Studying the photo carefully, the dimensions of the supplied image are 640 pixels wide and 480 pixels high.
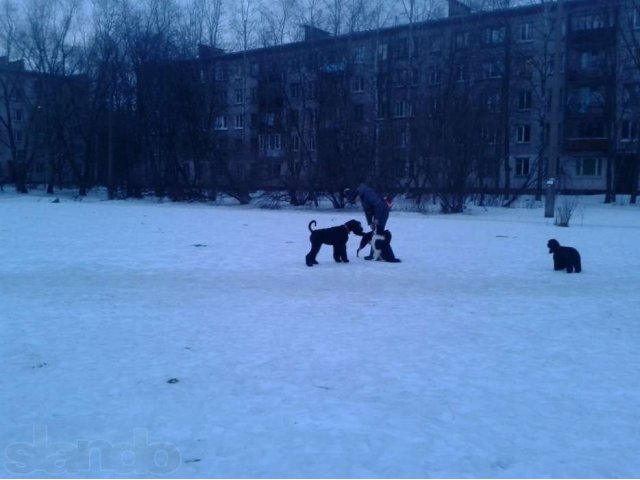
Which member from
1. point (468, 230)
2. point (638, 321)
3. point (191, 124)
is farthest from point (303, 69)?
point (638, 321)

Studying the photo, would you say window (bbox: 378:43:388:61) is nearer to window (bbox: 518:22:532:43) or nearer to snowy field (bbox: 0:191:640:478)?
window (bbox: 518:22:532:43)

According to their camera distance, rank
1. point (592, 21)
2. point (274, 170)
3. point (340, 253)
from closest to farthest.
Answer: point (340, 253) → point (274, 170) → point (592, 21)

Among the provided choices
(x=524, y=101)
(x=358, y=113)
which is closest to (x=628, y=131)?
(x=524, y=101)

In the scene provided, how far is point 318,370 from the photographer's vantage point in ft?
20.3

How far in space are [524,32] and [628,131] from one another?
12.3 meters

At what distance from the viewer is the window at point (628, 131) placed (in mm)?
47562

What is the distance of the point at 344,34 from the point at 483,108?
13313 millimetres

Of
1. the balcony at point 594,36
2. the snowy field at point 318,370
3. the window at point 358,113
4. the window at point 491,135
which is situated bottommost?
the snowy field at point 318,370

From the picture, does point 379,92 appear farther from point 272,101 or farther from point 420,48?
point 272,101

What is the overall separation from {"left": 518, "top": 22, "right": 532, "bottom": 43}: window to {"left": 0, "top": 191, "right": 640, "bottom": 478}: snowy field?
43.6 meters

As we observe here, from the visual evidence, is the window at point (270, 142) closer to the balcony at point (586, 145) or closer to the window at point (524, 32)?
the window at point (524, 32)

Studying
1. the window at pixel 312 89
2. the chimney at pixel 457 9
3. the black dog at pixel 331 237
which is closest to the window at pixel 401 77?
the window at pixel 312 89

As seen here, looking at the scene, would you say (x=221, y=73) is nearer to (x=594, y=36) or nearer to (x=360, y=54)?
(x=360, y=54)

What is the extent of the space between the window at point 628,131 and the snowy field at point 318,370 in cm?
3938
